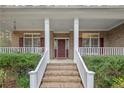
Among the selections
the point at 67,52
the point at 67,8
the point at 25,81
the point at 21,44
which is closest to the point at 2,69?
the point at 25,81

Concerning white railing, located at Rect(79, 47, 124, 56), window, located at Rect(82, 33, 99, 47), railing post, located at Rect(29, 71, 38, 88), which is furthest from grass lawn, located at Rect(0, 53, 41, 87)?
window, located at Rect(82, 33, 99, 47)

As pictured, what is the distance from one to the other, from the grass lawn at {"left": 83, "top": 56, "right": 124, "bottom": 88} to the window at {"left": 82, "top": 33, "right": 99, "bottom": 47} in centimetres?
927

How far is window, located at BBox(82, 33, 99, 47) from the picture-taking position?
67.5ft

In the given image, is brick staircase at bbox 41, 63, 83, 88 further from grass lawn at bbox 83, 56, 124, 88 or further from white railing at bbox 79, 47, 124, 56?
white railing at bbox 79, 47, 124, 56

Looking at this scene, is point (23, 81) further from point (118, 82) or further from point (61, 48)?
point (61, 48)

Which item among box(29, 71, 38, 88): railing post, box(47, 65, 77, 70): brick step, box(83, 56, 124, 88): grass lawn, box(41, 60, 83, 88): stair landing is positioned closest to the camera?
box(29, 71, 38, 88): railing post

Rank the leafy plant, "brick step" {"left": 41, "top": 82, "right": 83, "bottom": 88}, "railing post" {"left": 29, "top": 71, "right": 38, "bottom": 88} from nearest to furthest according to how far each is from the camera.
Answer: "railing post" {"left": 29, "top": 71, "right": 38, "bottom": 88} < "brick step" {"left": 41, "top": 82, "right": 83, "bottom": 88} < the leafy plant

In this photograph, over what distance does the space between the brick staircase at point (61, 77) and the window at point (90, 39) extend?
8.16 m

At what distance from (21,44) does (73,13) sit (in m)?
8.30

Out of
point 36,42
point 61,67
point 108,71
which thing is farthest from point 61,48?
point 108,71

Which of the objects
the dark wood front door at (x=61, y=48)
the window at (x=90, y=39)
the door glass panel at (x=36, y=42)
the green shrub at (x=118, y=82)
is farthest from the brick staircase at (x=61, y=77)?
the dark wood front door at (x=61, y=48)

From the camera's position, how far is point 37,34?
2050 cm

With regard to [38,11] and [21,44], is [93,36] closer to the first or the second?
[21,44]

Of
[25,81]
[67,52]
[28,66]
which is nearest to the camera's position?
[25,81]
